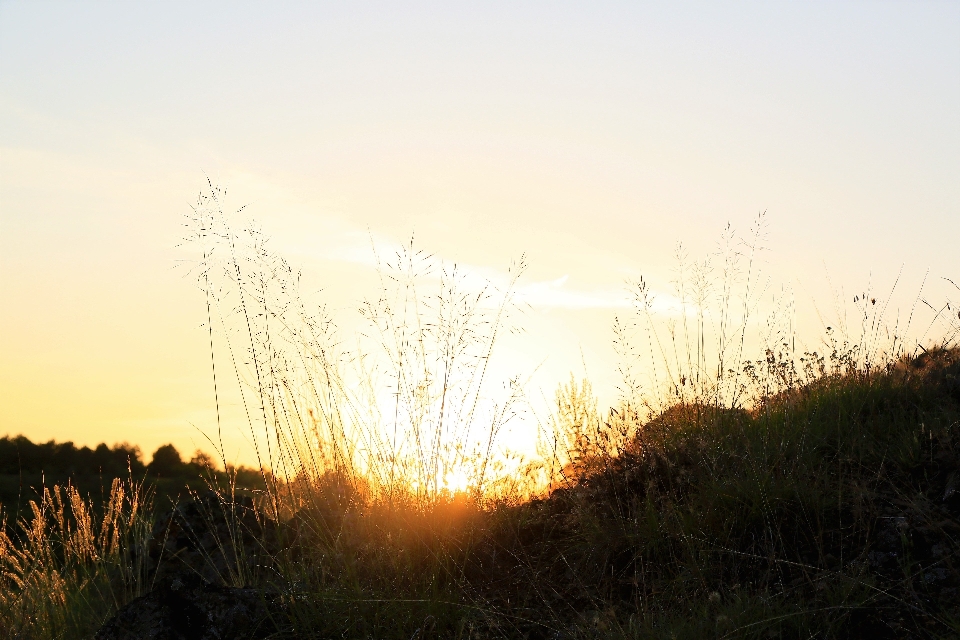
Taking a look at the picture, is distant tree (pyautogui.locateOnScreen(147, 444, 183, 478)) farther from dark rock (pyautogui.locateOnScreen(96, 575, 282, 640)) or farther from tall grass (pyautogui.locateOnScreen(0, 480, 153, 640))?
dark rock (pyautogui.locateOnScreen(96, 575, 282, 640))

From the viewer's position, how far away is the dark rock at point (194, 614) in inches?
131

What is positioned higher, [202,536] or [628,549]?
[202,536]

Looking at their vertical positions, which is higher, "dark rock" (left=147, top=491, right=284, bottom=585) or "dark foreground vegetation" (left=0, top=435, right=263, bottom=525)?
"dark foreground vegetation" (left=0, top=435, right=263, bottom=525)

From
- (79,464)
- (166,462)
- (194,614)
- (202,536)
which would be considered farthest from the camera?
(166,462)

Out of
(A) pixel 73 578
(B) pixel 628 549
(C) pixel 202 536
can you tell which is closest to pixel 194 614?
(C) pixel 202 536

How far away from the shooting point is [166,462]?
1884cm

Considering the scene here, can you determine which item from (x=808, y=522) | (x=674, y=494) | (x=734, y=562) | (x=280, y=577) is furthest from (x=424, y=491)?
(x=808, y=522)

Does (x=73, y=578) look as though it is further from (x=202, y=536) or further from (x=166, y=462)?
(x=166, y=462)

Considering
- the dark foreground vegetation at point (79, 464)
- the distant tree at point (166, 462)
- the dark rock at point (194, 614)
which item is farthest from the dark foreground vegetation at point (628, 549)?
the distant tree at point (166, 462)

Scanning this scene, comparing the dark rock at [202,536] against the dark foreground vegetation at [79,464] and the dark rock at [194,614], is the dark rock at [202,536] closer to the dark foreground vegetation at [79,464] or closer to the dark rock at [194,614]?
the dark rock at [194,614]

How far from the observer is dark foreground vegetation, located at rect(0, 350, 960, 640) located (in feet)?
10.8

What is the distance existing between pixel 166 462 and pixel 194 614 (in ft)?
55.3

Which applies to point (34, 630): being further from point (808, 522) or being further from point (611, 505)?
point (808, 522)

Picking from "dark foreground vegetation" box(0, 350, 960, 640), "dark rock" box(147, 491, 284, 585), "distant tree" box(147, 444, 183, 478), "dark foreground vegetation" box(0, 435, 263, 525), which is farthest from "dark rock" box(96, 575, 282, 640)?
"distant tree" box(147, 444, 183, 478)
